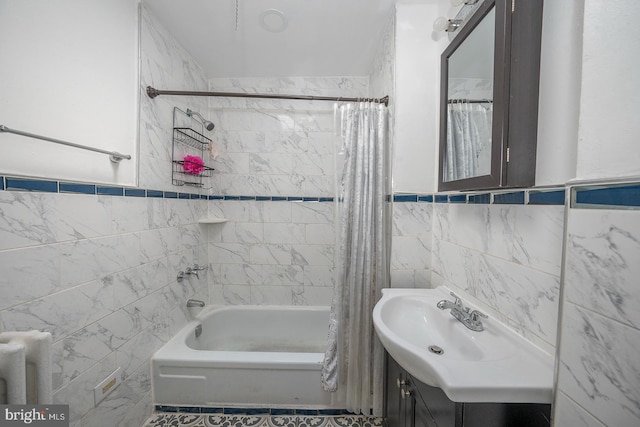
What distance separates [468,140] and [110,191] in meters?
1.72

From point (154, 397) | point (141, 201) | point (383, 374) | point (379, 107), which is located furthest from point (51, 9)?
point (383, 374)

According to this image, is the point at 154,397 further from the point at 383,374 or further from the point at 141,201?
the point at 383,374

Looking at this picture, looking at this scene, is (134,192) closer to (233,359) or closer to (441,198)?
(233,359)

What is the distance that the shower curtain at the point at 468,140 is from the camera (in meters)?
0.87

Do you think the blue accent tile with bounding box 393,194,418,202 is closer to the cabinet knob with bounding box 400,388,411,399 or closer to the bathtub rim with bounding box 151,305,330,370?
the cabinet knob with bounding box 400,388,411,399

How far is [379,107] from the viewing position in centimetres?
142

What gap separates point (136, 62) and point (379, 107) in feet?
4.76

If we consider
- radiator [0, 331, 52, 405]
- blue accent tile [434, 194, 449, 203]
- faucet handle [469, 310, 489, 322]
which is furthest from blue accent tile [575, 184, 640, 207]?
radiator [0, 331, 52, 405]

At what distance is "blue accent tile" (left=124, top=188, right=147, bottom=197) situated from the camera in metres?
1.25

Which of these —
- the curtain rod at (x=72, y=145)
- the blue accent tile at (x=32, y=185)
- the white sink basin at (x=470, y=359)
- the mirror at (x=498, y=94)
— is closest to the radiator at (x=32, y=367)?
the blue accent tile at (x=32, y=185)

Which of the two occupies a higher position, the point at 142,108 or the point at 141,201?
the point at 142,108

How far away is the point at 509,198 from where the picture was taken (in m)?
0.85

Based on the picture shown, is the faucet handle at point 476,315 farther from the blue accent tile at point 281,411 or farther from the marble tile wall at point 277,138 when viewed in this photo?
the marble tile wall at point 277,138

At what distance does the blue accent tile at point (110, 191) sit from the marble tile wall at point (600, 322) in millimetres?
1724
